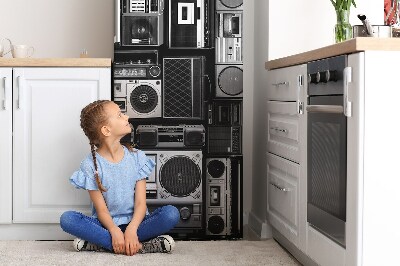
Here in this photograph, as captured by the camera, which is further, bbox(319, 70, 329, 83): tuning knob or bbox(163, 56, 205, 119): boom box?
bbox(163, 56, 205, 119): boom box

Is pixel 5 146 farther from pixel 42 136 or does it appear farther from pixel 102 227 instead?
pixel 102 227

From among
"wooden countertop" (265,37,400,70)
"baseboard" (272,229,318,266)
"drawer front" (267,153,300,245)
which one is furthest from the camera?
"drawer front" (267,153,300,245)

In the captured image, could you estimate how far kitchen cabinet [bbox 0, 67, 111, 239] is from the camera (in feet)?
12.8

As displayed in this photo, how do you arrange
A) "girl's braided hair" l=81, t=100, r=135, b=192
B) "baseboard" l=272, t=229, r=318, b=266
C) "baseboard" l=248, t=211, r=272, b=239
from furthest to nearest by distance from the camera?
"baseboard" l=248, t=211, r=272, b=239 → "girl's braided hair" l=81, t=100, r=135, b=192 → "baseboard" l=272, t=229, r=318, b=266

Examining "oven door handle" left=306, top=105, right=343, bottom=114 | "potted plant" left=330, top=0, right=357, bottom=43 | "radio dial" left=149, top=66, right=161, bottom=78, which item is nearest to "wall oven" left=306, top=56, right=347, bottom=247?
"oven door handle" left=306, top=105, right=343, bottom=114

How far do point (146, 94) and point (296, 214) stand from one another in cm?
119

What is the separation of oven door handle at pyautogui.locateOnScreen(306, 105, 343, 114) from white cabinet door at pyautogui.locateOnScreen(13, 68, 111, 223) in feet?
4.30

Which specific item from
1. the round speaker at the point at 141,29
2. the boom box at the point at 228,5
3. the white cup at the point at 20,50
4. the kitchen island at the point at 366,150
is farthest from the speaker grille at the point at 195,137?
the kitchen island at the point at 366,150

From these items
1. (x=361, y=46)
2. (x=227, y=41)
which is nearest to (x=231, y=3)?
(x=227, y=41)

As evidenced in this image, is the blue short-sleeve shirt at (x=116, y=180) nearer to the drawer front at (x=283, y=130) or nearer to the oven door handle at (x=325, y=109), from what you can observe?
the drawer front at (x=283, y=130)

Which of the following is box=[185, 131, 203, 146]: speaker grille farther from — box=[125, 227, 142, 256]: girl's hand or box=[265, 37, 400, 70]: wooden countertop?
box=[265, 37, 400, 70]: wooden countertop

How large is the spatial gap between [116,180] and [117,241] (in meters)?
0.31

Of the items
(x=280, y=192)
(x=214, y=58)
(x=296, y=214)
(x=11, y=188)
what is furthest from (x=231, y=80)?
(x=11, y=188)

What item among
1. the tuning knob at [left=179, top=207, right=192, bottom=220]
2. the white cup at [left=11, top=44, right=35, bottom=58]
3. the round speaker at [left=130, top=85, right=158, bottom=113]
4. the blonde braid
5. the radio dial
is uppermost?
the white cup at [left=11, top=44, right=35, bottom=58]
